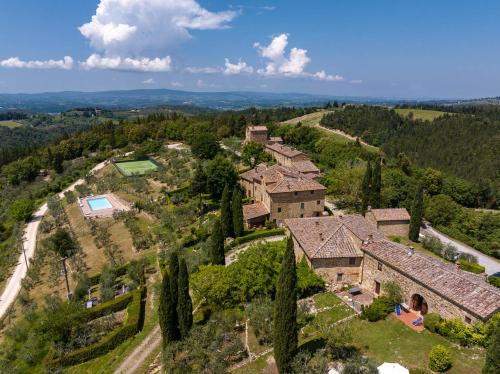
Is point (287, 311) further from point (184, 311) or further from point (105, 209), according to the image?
point (105, 209)

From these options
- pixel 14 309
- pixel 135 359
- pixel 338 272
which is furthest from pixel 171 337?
pixel 14 309

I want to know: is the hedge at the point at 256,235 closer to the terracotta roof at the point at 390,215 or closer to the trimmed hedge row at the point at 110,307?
the terracotta roof at the point at 390,215

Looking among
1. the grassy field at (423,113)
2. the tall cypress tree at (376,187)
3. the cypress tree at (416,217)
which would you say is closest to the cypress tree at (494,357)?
the cypress tree at (416,217)

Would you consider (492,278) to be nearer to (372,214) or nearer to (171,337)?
(372,214)

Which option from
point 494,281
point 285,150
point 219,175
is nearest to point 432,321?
point 494,281

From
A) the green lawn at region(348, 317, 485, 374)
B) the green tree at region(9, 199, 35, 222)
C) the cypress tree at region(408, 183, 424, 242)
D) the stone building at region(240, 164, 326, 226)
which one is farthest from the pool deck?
the green lawn at region(348, 317, 485, 374)
